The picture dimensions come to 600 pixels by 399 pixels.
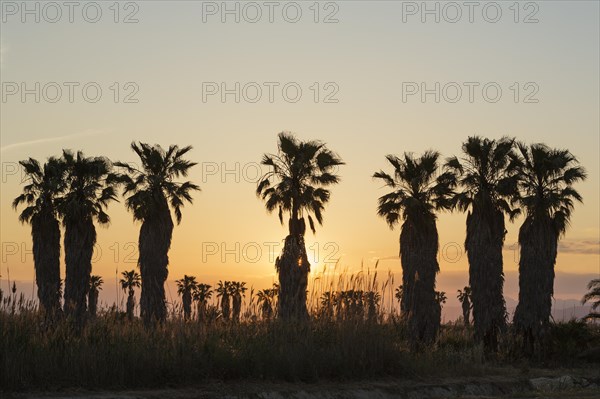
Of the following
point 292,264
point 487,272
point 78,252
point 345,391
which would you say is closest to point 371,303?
point 345,391

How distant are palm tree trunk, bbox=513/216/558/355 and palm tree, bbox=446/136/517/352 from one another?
3.90ft

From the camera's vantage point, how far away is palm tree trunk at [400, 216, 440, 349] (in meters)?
47.9

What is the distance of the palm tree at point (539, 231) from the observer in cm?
4572

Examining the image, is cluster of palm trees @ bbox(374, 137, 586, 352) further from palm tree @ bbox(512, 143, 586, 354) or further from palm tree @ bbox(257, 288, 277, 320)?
palm tree @ bbox(257, 288, 277, 320)

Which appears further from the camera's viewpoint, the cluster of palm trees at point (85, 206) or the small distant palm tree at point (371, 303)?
the cluster of palm trees at point (85, 206)

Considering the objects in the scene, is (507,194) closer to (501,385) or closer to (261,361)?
(501,385)

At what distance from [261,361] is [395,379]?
4.14 metres

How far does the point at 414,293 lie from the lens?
4928 cm

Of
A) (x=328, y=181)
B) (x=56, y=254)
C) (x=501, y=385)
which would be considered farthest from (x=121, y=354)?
(x=56, y=254)

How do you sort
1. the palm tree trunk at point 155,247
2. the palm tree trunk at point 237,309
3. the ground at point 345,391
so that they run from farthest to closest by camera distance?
the palm tree trunk at point 155,247 < the palm tree trunk at point 237,309 < the ground at point 345,391

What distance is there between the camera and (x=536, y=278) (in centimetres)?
4597

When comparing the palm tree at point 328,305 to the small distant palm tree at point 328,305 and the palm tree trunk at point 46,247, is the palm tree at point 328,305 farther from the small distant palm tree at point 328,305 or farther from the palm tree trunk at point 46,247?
the palm tree trunk at point 46,247

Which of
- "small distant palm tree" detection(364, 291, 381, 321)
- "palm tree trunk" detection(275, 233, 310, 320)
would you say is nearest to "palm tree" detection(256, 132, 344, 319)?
"palm tree trunk" detection(275, 233, 310, 320)

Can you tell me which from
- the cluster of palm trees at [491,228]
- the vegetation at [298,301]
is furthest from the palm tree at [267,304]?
the cluster of palm trees at [491,228]
